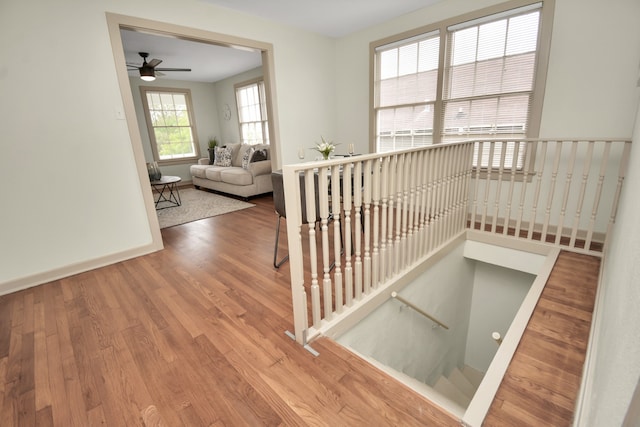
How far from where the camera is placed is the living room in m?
2.22

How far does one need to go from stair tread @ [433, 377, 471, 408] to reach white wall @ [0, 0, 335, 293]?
3396 millimetres

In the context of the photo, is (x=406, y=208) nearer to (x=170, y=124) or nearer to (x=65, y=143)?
(x=65, y=143)

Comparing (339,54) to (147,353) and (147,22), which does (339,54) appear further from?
(147,353)

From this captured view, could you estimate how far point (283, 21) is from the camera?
11.9ft

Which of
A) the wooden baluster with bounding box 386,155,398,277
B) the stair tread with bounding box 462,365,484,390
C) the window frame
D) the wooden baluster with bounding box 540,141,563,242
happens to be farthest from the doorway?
the stair tread with bounding box 462,365,484,390

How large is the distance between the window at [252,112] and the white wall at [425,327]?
16.1 feet

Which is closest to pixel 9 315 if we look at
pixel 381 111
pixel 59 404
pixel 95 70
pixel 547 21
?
pixel 59 404

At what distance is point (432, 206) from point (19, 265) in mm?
3431

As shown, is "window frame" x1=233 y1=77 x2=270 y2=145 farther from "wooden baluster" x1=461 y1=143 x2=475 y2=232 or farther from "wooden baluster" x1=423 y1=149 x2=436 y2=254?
"wooden baluster" x1=423 y1=149 x2=436 y2=254

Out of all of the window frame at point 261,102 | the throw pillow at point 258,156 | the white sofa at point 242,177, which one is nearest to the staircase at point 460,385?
the white sofa at point 242,177

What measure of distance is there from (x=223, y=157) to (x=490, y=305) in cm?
546

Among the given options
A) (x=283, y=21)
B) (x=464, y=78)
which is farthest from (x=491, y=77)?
(x=283, y=21)

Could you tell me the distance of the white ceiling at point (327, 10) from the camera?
313cm

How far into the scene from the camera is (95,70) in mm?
2453
